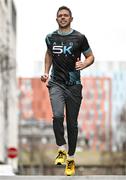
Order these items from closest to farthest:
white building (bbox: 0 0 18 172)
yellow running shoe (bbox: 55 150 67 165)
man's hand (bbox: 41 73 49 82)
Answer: man's hand (bbox: 41 73 49 82), yellow running shoe (bbox: 55 150 67 165), white building (bbox: 0 0 18 172)

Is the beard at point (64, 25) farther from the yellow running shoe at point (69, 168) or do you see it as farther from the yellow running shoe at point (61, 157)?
the yellow running shoe at point (69, 168)

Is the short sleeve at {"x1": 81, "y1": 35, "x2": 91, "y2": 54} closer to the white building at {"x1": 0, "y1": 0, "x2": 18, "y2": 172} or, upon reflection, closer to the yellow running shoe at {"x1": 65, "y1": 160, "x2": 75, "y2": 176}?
the yellow running shoe at {"x1": 65, "y1": 160, "x2": 75, "y2": 176}

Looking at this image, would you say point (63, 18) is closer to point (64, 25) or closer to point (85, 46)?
point (64, 25)

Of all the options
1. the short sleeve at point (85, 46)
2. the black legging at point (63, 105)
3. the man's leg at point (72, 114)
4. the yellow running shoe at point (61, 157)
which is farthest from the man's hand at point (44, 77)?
the yellow running shoe at point (61, 157)

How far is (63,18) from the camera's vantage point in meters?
10.9

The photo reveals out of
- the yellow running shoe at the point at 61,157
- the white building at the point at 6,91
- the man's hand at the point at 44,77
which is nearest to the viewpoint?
the man's hand at the point at 44,77

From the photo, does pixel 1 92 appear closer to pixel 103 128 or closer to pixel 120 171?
pixel 120 171

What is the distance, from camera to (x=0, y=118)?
72.3m

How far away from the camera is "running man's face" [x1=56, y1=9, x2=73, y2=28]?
35.9 feet

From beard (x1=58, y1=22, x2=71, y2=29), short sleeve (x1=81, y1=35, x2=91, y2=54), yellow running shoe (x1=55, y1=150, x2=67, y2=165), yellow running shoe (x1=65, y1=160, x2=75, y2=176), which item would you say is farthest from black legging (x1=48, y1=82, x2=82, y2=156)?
beard (x1=58, y1=22, x2=71, y2=29)

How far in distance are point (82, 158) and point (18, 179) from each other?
106 m

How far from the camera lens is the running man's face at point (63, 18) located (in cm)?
1094

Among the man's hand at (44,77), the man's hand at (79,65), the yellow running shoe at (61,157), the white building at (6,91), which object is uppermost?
the man's hand at (79,65)

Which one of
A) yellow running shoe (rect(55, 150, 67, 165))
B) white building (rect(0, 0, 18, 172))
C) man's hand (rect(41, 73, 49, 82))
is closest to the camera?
man's hand (rect(41, 73, 49, 82))
